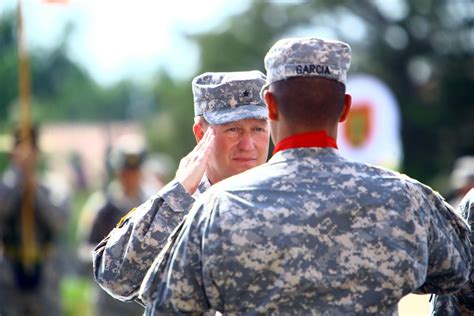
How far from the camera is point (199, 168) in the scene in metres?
6.23

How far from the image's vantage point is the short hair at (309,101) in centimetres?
539

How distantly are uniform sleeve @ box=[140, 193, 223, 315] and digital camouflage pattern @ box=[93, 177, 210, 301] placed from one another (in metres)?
0.69

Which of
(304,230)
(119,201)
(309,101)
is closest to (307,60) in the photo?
(309,101)

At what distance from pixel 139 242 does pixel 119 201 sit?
718 centimetres

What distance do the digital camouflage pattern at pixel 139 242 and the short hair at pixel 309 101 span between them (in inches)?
35.1

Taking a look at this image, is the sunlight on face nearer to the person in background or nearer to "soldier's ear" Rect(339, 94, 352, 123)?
the person in background

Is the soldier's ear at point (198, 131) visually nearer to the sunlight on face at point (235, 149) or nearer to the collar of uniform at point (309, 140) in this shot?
the sunlight on face at point (235, 149)

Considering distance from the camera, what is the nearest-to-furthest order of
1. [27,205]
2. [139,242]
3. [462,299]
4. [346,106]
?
[346,106] < [139,242] < [462,299] < [27,205]

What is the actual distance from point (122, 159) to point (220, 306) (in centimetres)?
823

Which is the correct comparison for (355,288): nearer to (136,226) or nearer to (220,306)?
(220,306)

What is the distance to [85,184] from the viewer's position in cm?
6538

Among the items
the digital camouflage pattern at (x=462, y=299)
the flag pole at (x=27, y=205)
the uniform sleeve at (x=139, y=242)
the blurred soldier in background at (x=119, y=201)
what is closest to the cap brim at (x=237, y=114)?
the uniform sleeve at (x=139, y=242)

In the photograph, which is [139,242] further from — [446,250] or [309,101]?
[446,250]

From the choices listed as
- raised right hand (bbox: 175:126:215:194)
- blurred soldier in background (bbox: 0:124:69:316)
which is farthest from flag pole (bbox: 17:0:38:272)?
raised right hand (bbox: 175:126:215:194)
